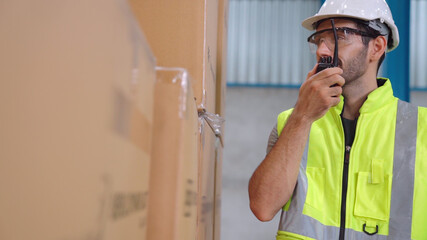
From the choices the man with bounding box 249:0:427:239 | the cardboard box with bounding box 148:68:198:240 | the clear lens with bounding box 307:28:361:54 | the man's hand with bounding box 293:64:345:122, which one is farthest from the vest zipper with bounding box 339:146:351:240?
the cardboard box with bounding box 148:68:198:240

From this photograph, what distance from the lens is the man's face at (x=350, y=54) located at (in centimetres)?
181

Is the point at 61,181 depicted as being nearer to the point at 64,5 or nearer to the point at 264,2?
the point at 64,5

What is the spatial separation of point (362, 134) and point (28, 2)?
1583mm

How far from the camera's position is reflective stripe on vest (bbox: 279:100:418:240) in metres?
1.57

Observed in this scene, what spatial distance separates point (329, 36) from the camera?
185 centimetres

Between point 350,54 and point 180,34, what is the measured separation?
42.5 inches

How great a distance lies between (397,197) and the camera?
1.59 m

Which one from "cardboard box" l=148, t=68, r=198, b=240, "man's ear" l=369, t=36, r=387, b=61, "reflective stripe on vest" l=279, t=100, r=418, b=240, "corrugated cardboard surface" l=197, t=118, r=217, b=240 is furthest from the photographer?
"man's ear" l=369, t=36, r=387, b=61

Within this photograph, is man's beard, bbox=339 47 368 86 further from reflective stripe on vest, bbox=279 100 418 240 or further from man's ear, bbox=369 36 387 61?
reflective stripe on vest, bbox=279 100 418 240

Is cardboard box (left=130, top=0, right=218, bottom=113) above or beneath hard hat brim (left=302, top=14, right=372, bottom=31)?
beneath

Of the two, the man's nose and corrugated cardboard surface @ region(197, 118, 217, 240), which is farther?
the man's nose

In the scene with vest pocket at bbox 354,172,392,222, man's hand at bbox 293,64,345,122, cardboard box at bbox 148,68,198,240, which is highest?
man's hand at bbox 293,64,345,122

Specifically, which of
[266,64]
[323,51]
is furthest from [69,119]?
[266,64]

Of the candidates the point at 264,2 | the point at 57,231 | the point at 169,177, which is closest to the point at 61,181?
the point at 57,231
